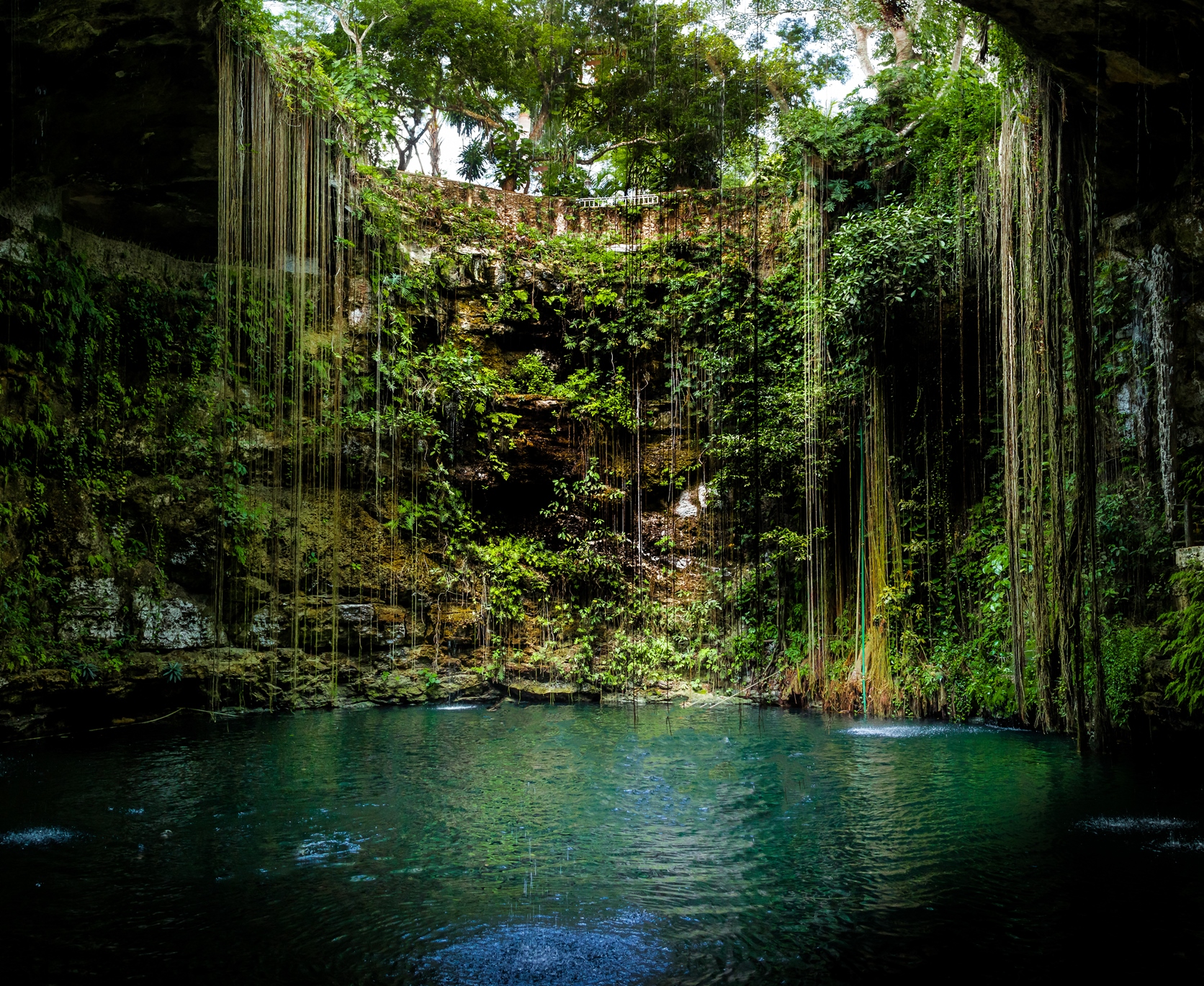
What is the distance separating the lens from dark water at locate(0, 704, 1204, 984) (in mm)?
2703

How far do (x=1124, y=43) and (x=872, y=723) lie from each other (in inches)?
219

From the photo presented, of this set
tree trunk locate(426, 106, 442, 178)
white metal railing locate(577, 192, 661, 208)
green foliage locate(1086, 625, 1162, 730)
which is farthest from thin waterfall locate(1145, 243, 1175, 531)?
tree trunk locate(426, 106, 442, 178)

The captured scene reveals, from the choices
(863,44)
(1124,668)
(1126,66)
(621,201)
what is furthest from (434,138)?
(1124,668)

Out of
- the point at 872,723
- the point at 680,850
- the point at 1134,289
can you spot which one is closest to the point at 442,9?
the point at 1134,289

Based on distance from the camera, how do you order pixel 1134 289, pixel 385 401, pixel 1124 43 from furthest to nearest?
pixel 385 401
pixel 1134 289
pixel 1124 43

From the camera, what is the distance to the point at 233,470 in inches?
336

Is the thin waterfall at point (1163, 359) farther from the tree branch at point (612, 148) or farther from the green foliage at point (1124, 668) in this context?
the tree branch at point (612, 148)

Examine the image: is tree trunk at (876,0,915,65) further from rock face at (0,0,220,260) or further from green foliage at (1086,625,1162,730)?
rock face at (0,0,220,260)

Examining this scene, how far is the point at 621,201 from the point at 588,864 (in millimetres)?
10428

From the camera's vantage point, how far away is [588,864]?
3631 mm

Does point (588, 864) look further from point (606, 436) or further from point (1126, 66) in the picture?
point (606, 436)

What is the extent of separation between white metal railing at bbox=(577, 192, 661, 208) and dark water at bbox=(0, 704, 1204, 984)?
27.7ft

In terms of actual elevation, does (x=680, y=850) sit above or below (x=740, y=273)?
below

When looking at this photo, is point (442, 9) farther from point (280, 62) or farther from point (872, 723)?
point (872, 723)
